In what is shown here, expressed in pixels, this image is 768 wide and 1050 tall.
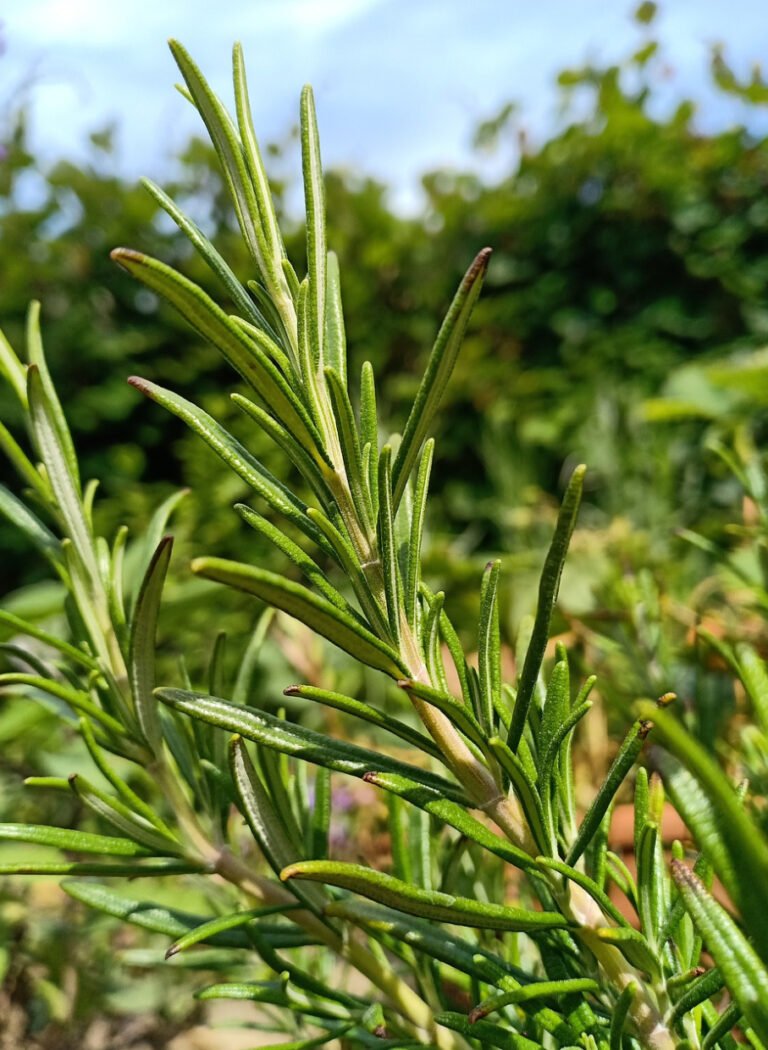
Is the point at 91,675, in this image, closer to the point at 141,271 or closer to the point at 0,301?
the point at 141,271

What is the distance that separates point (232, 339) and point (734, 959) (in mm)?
201

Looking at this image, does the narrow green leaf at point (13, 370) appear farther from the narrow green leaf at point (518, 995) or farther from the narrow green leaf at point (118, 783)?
the narrow green leaf at point (518, 995)

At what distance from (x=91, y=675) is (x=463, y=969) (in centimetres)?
18

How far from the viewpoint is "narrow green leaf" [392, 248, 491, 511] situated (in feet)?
0.75

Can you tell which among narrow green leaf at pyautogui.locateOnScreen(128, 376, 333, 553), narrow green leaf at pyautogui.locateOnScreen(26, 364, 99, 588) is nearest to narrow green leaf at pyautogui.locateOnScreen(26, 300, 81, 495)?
narrow green leaf at pyautogui.locateOnScreen(26, 364, 99, 588)

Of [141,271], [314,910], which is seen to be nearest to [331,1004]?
[314,910]

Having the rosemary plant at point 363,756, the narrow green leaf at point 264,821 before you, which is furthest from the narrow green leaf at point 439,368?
the narrow green leaf at point 264,821

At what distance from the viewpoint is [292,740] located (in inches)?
9.6

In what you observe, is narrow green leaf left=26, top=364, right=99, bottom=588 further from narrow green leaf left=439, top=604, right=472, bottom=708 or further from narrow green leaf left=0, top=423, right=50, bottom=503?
narrow green leaf left=439, top=604, right=472, bottom=708

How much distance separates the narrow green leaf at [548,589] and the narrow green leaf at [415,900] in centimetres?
5

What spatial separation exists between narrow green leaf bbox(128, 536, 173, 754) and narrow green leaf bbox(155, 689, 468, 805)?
6 cm

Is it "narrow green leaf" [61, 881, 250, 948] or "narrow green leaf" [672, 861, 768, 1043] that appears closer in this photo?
"narrow green leaf" [672, 861, 768, 1043]

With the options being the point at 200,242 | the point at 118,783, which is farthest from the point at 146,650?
the point at 200,242

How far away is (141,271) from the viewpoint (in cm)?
23
